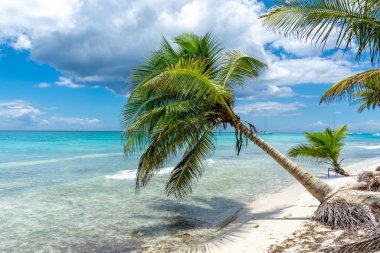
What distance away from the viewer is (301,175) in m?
7.34

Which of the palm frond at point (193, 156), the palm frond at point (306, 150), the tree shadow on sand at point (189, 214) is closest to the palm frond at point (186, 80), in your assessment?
the palm frond at point (193, 156)

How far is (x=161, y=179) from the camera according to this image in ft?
49.7

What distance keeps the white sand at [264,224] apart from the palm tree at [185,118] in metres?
0.97

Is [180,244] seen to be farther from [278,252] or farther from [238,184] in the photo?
[238,184]

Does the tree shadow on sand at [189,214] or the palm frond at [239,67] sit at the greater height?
the palm frond at [239,67]

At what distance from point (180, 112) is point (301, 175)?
10.6ft

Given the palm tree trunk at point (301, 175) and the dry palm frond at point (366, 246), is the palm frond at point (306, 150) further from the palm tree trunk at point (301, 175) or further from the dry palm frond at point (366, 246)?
the dry palm frond at point (366, 246)

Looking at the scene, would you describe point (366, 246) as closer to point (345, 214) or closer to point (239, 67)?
point (345, 214)

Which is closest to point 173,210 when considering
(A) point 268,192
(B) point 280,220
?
(B) point 280,220

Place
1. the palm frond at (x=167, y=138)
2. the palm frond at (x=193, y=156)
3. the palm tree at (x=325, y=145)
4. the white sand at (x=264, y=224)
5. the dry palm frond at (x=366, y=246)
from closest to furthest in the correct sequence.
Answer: the dry palm frond at (x=366, y=246), the white sand at (x=264, y=224), the palm frond at (x=167, y=138), the palm frond at (x=193, y=156), the palm tree at (x=325, y=145)

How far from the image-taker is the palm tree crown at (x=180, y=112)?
23.7ft

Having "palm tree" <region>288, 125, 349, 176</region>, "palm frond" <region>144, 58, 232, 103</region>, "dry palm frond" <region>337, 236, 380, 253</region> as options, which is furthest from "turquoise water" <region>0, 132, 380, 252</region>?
"dry palm frond" <region>337, 236, 380, 253</region>

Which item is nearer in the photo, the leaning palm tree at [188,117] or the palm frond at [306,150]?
the leaning palm tree at [188,117]

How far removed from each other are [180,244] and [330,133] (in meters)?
9.38
